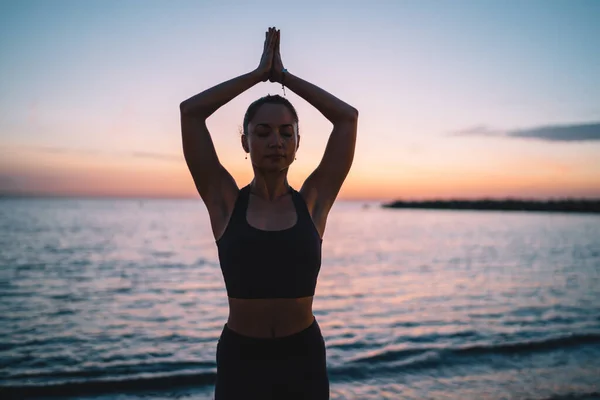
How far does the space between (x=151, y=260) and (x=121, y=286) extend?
24.6ft

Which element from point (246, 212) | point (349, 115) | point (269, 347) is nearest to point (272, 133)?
point (246, 212)

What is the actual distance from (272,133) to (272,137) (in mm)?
23

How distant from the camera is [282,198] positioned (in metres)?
2.69

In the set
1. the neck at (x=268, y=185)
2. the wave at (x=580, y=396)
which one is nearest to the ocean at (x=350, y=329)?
the wave at (x=580, y=396)

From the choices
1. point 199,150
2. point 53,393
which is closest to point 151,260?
point 53,393

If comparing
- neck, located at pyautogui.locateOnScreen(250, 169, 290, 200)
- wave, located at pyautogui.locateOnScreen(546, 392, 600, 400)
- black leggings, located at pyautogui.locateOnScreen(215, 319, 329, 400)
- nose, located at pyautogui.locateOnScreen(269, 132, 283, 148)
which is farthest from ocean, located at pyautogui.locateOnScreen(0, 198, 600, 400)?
nose, located at pyautogui.locateOnScreen(269, 132, 283, 148)

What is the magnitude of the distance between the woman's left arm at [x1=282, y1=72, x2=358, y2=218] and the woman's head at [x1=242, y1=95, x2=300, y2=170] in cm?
21

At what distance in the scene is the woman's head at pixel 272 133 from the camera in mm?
2562

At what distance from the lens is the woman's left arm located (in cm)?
281

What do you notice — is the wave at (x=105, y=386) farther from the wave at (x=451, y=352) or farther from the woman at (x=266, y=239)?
the woman at (x=266, y=239)

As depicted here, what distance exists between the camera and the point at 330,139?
2.87 m

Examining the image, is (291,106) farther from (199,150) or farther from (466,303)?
(466,303)

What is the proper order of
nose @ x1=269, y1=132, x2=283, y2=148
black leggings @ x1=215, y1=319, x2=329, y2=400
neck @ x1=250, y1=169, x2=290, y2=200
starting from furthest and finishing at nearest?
neck @ x1=250, y1=169, x2=290, y2=200 < nose @ x1=269, y1=132, x2=283, y2=148 < black leggings @ x1=215, y1=319, x2=329, y2=400

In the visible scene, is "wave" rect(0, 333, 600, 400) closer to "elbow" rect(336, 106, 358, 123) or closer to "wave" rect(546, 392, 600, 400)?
"wave" rect(546, 392, 600, 400)
